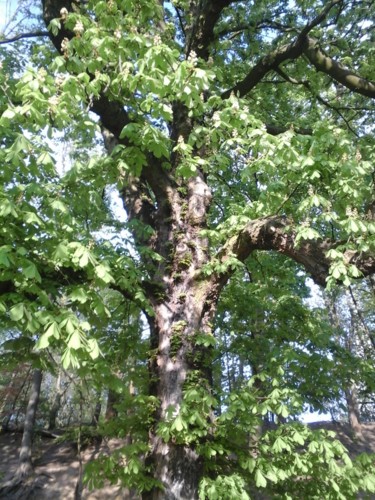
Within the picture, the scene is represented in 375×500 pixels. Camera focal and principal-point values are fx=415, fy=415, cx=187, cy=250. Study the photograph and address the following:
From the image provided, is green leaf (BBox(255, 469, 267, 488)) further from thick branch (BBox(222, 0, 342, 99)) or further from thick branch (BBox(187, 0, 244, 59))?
thick branch (BBox(187, 0, 244, 59))

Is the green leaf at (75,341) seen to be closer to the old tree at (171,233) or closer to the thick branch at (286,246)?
the old tree at (171,233)

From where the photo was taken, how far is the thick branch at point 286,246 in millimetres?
4039

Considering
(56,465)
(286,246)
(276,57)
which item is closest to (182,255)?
(286,246)

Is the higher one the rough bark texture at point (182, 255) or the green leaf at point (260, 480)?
the rough bark texture at point (182, 255)

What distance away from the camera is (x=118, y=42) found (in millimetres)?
3918

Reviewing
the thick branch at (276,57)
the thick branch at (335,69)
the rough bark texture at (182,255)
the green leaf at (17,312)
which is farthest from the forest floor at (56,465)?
the thick branch at (335,69)

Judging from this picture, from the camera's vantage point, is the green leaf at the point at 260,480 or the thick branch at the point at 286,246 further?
the thick branch at the point at 286,246

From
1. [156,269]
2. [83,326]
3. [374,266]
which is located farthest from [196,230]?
[83,326]

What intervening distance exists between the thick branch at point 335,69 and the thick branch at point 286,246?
2.62 m

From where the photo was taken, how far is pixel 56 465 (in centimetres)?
1227

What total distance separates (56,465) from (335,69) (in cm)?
1249

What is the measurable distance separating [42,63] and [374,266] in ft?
20.6

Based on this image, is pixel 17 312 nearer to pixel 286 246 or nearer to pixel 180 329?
pixel 180 329

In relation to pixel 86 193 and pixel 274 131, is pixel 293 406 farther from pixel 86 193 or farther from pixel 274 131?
pixel 274 131
